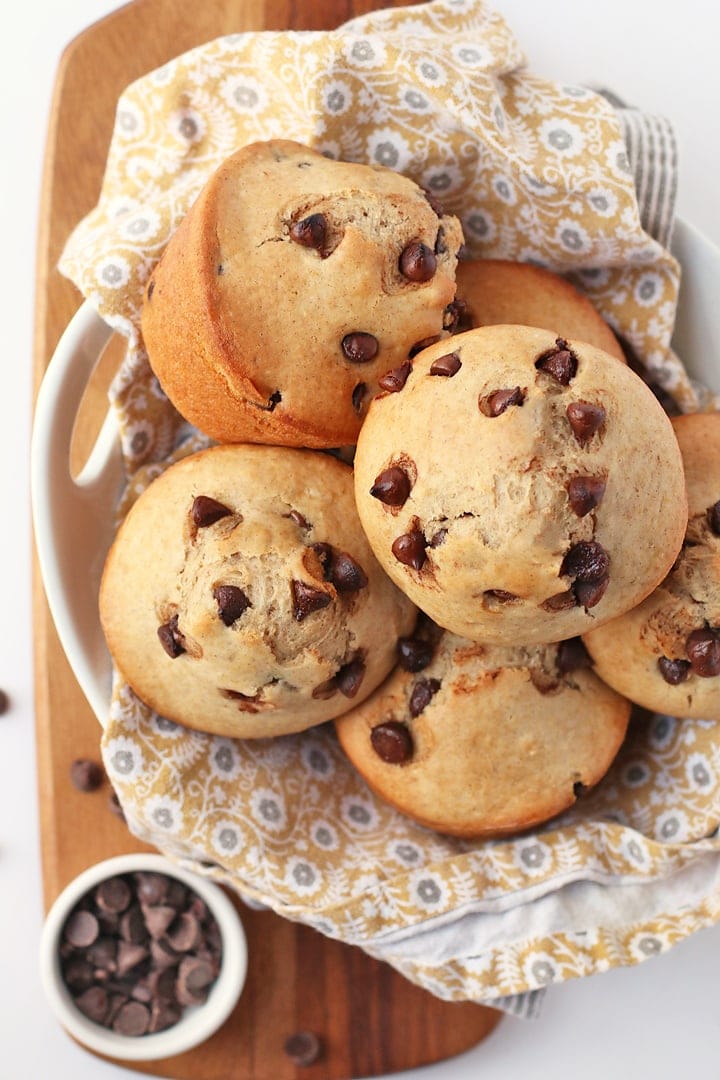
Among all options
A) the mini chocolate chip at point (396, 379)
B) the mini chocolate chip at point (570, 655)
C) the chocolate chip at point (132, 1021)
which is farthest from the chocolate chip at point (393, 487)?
the chocolate chip at point (132, 1021)

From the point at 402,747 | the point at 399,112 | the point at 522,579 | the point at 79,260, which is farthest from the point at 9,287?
the point at 522,579

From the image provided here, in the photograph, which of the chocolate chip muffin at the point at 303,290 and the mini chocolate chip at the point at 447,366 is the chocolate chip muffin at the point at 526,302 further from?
the mini chocolate chip at the point at 447,366

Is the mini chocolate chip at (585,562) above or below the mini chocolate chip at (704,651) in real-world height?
above

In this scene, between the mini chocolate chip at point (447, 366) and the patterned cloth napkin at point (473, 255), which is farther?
the patterned cloth napkin at point (473, 255)

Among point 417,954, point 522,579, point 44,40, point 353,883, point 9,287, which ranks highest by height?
point 44,40

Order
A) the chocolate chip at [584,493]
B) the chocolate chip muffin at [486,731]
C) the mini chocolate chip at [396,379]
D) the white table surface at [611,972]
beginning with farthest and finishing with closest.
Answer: the white table surface at [611,972], the chocolate chip muffin at [486,731], the mini chocolate chip at [396,379], the chocolate chip at [584,493]

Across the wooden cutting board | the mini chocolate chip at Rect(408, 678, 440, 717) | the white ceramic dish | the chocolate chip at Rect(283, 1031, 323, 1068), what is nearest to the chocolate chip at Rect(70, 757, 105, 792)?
the wooden cutting board

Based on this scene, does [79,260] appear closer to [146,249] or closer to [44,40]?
[146,249]

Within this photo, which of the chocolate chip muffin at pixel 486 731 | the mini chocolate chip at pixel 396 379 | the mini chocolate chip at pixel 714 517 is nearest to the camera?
the mini chocolate chip at pixel 396 379
